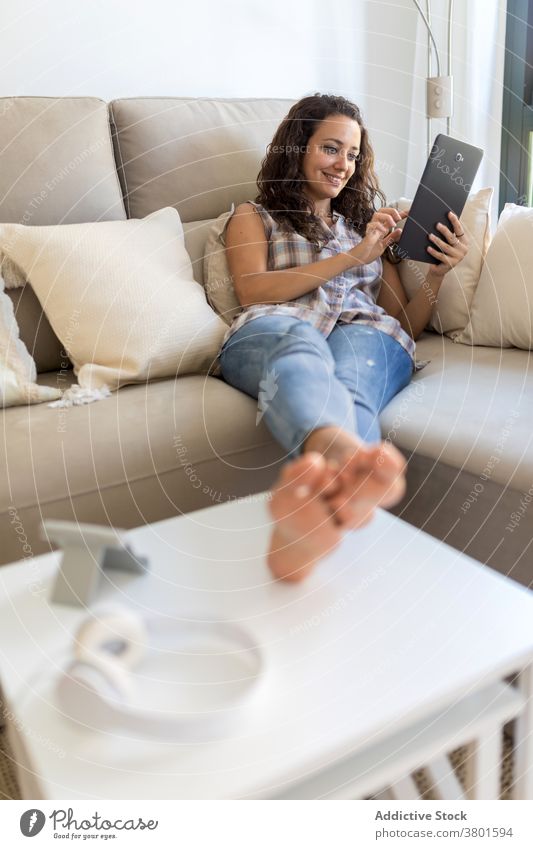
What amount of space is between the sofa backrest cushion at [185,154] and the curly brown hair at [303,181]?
0.12 meters

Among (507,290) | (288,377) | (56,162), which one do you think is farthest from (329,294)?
(56,162)

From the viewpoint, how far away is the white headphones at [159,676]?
0.47 metres

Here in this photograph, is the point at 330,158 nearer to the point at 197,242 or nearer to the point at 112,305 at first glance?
the point at 197,242

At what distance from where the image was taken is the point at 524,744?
1.95 feet

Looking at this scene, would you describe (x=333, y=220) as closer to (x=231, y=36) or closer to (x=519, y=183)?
(x=231, y=36)

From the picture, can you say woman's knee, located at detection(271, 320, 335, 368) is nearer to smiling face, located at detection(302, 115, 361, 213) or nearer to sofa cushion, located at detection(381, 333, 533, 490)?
sofa cushion, located at detection(381, 333, 533, 490)

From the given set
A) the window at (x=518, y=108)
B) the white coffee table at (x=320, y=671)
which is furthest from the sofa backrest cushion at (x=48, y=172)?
the window at (x=518, y=108)

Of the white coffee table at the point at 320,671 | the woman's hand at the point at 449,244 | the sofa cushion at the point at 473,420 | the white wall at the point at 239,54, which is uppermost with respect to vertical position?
the white wall at the point at 239,54

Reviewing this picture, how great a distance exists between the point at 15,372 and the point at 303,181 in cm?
57

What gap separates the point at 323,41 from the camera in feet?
5.68

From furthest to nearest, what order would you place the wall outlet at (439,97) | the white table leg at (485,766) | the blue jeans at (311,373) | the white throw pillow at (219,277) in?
the wall outlet at (439,97) → the white throw pillow at (219,277) → the blue jeans at (311,373) → the white table leg at (485,766)

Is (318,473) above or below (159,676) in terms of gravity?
above

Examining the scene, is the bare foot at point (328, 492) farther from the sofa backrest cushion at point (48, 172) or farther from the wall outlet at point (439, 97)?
the wall outlet at point (439, 97)

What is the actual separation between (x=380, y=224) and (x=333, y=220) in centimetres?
17
